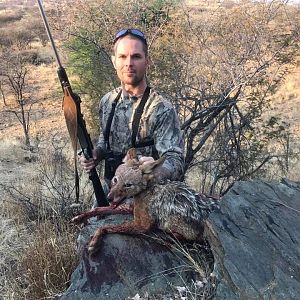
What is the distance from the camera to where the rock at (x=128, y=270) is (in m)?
2.84

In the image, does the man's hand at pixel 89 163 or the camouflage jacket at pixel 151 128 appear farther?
the man's hand at pixel 89 163

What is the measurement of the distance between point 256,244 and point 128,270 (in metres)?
0.85

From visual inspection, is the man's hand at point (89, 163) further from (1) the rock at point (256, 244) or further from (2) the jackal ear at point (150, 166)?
(1) the rock at point (256, 244)

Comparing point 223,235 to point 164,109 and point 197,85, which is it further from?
point 197,85

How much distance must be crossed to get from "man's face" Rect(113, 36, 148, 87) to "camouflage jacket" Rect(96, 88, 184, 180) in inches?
8.4

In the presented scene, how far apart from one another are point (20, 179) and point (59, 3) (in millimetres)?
3494

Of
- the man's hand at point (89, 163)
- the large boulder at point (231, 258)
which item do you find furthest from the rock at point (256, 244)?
the man's hand at point (89, 163)

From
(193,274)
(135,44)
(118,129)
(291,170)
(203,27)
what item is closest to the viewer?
(193,274)

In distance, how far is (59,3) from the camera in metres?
8.81

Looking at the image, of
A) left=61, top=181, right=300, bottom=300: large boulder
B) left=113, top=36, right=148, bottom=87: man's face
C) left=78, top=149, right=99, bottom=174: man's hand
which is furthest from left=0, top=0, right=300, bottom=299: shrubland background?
left=113, top=36, right=148, bottom=87: man's face

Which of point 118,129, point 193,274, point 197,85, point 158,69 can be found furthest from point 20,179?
point 193,274

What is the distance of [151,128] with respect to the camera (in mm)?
3770

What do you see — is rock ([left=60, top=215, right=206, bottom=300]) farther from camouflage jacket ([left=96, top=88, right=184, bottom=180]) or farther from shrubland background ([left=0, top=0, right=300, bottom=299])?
shrubland background ([left=0, top=0, right=300, bottom=299])

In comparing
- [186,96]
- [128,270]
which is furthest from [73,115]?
[186,96]
